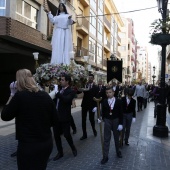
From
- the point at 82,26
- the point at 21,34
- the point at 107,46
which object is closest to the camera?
the point at 21,34

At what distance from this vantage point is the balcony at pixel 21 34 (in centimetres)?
1505

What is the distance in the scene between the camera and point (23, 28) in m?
16.5

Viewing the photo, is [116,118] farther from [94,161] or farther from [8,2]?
[8,2]

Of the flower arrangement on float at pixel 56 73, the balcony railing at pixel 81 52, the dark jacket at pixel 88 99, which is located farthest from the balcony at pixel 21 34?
the balcony railing at pixel 81 52

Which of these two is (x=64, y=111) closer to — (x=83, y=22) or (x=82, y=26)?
(x=82, y=26)

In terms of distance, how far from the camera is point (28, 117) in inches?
120

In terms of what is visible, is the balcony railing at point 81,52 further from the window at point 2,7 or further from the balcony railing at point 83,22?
the window at point 2,7

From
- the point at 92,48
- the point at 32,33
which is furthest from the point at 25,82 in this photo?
the point at 92,48

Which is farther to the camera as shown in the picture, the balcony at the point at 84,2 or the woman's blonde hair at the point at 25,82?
the balcony at the point at 84,2

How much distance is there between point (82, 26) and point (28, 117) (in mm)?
28365

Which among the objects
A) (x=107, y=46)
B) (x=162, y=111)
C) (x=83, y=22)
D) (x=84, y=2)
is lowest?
(x=162, y=111)

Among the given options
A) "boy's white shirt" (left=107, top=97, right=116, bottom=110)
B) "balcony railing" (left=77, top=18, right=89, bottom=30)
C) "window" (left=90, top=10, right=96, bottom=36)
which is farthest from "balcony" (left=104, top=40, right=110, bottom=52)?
"boy's white shirt" (left=107, top=97, right=116, bottom=110)

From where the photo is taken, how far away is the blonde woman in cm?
302

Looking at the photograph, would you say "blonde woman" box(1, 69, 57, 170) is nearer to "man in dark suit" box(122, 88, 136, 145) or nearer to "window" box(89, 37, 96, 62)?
"man in dark suit" box(122, 88, 136, 145)
